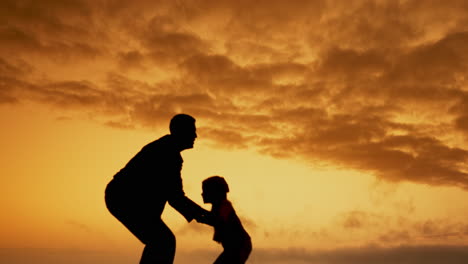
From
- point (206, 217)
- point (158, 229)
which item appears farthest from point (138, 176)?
point (206, 217)

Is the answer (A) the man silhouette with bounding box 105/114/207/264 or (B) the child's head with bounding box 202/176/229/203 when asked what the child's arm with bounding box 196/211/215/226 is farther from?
(A) the man silhouette with bounding box 105/114/207/264

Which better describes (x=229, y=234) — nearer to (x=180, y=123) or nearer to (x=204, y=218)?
(x=204, y=218)

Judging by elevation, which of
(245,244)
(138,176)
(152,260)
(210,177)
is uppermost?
(210,177)

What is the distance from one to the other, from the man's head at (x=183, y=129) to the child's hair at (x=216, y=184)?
912mm

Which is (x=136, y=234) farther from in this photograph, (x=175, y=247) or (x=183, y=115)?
(x=183, y=115)

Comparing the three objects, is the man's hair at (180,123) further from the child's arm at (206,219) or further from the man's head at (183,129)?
the child's arm at (206,219)

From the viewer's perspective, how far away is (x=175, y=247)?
616 cm

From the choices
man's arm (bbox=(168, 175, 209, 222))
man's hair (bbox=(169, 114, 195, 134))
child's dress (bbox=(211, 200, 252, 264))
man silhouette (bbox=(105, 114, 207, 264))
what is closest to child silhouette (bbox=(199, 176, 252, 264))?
child's dress (bbox=(211, 200, 252, 264))

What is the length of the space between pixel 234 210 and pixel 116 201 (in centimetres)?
189

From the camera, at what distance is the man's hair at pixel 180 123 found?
664 cm

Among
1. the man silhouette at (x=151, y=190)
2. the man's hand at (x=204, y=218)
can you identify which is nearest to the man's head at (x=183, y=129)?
the man silhouette at (x=151, y=190)

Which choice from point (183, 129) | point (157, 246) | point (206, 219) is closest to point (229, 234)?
point (206, 219)

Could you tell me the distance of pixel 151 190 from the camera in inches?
246

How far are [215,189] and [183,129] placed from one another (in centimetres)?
122
